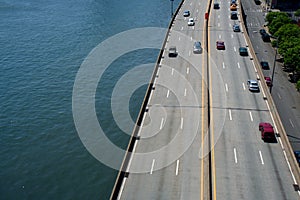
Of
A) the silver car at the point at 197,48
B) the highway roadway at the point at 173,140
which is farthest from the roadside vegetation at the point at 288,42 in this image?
the highway roadway at the point at 173,140

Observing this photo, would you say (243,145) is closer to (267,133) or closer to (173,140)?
(267,133)

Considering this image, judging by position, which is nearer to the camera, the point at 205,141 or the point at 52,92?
the point at 205,141

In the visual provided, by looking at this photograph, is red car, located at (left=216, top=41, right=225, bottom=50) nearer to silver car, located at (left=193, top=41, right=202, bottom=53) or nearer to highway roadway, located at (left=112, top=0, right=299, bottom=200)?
silver car, located at (left=193, top=41, right=202, bottom=53)

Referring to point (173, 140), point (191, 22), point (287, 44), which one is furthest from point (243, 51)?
point (173, 140)

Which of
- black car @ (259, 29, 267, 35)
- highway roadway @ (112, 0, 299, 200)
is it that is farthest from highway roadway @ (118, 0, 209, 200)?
black car @ (259, 29, 267, 35)

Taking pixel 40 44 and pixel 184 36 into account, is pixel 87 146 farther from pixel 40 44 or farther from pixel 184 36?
pixel 40 44

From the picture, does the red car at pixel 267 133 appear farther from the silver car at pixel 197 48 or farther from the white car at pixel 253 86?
the silver car at pixel 197 48

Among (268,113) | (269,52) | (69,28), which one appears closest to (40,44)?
(69,28)
